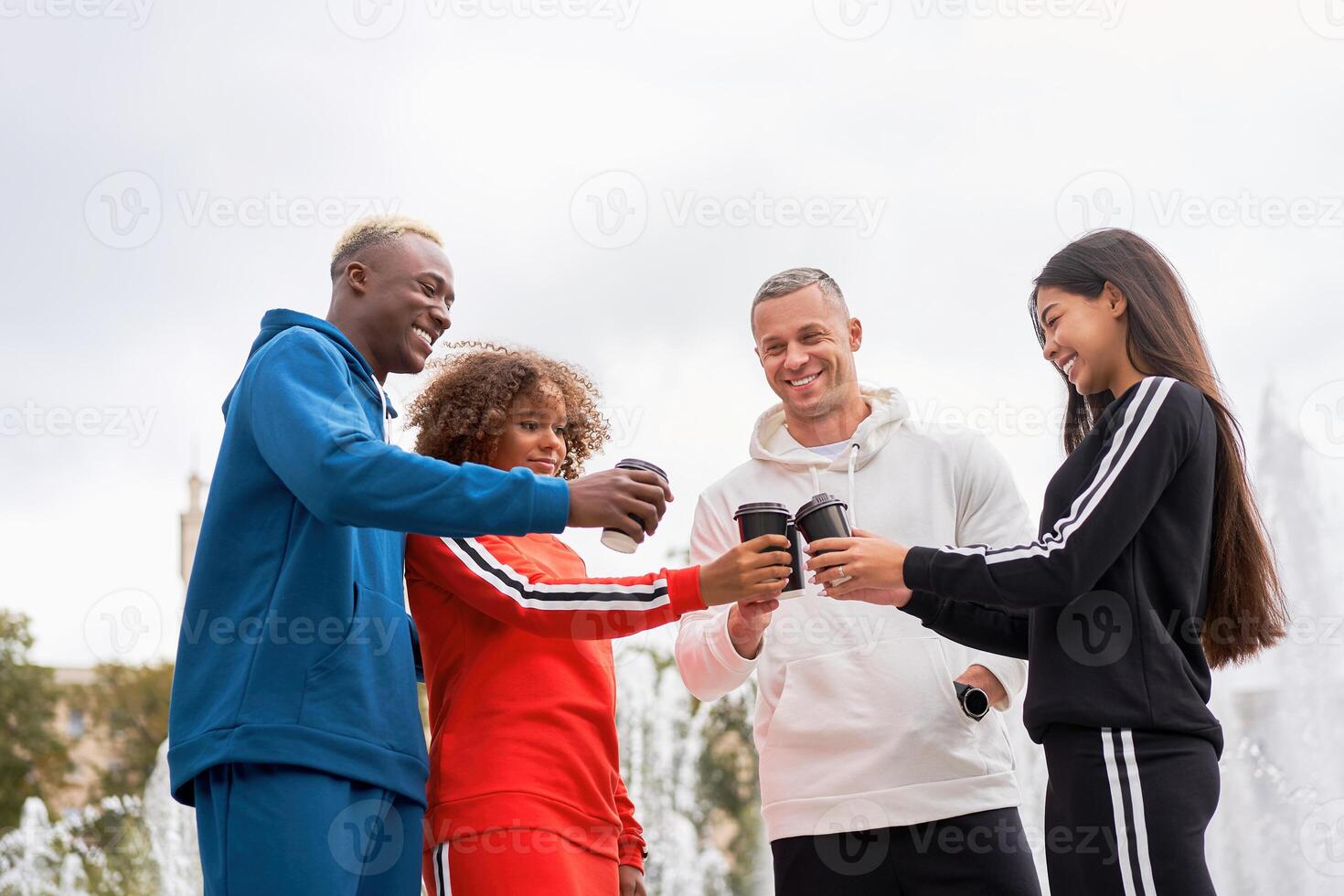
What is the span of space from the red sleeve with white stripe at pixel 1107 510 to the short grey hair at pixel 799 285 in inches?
49.1

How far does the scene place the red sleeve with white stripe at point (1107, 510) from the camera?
2.73 metres

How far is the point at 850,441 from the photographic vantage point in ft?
12.3

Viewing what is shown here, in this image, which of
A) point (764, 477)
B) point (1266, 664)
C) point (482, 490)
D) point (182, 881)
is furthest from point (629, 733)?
point (482, 490)

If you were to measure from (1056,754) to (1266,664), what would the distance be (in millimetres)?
10420

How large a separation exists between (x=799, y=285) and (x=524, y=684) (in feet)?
5.08

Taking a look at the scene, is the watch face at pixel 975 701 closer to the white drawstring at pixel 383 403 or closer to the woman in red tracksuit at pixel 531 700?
the woman in red tracksuit at pixel 531 700

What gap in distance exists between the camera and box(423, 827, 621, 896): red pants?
2.85 metres

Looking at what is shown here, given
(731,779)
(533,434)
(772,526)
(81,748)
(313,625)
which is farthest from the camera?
(81,748)

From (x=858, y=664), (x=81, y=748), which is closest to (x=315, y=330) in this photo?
(x=858, y=664)

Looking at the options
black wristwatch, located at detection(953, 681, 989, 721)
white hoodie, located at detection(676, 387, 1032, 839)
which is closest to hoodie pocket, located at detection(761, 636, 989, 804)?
white hoodie, located at detection(676, 387, 1032, 839)

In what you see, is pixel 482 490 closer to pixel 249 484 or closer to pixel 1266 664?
pixel 249 484

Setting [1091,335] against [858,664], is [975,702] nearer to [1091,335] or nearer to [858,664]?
[858,664]

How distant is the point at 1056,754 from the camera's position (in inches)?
107

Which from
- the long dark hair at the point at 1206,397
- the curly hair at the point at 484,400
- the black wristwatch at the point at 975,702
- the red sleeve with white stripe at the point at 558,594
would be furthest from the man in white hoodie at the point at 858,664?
the long dark hair at the point at 1206,397
